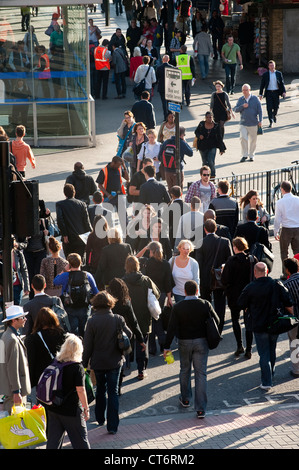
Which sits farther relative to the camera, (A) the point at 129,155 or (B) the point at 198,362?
(A) the point at 129,155

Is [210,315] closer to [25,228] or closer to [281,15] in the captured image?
[25,228]

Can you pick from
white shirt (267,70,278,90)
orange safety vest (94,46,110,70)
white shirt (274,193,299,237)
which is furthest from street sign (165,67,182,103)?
orange safety vest (94,46,110,70)

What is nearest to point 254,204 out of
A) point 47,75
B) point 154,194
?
point 154,194

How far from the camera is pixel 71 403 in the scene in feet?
29.2

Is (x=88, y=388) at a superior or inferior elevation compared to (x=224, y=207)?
inferior

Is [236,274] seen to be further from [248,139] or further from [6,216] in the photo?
[248,139]

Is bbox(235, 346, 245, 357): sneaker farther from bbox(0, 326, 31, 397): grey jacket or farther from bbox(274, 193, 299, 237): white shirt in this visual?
bbox(0, 326, 31, 397): grey jacket

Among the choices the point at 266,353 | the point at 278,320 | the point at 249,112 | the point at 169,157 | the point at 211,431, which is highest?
the point at 249,112

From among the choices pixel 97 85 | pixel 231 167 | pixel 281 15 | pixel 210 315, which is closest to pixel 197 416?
pixel 210 315

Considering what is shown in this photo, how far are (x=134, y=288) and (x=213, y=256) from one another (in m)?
1.72

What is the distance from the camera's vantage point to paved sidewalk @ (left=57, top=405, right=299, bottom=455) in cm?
979

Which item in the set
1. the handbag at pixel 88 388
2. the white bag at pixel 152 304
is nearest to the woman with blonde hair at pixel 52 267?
the white bag at pixel 152 304

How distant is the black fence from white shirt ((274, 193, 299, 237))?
268 cm

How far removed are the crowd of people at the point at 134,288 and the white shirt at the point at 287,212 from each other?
0.02 m
